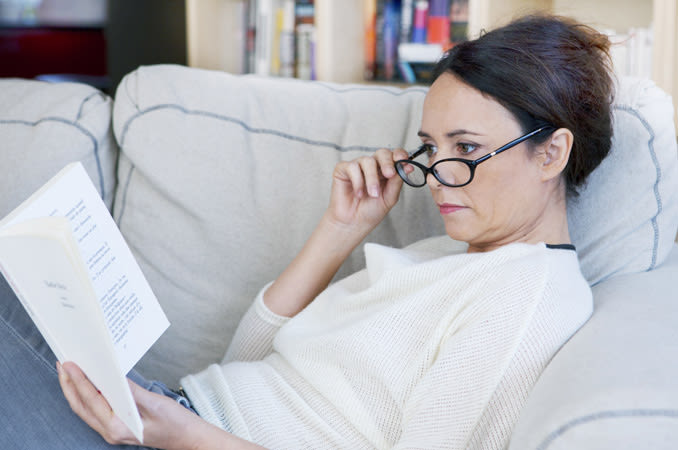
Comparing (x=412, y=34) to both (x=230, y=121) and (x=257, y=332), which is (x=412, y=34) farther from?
(x=257, y=332)

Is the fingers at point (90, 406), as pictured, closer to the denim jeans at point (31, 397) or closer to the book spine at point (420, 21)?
the denim jeans at point (31, 397)

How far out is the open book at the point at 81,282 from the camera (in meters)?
0.65

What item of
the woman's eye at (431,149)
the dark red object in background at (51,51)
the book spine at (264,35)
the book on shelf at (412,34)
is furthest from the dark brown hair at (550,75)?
the dark red object in background at (51,51)

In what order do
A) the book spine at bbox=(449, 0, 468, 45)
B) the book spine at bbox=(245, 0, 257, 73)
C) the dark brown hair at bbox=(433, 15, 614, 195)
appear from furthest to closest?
1. the book spine at bbox=(245, 0, 257, 73)
2. the book spine at bbox=(449, 0, 468, 45)
3. the dark brown hair at bbox=(433, 15, 614, 195)

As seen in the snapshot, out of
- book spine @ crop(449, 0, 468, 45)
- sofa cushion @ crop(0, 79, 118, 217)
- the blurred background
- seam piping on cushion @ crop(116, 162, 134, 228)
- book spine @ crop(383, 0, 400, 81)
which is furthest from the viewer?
the blurred background

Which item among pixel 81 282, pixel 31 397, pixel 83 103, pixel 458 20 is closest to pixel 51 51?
pixel 458 20

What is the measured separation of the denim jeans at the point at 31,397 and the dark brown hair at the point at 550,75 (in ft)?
2.09

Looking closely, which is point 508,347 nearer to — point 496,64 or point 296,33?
point 496,64

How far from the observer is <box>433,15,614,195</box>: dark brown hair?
3.30 feet

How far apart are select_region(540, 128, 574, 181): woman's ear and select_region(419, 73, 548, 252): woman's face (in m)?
0.01

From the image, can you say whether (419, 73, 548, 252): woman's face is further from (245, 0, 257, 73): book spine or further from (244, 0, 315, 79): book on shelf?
(245, 0, 257, 73): book spine

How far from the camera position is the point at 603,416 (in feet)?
2.24

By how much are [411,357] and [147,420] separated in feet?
1.17

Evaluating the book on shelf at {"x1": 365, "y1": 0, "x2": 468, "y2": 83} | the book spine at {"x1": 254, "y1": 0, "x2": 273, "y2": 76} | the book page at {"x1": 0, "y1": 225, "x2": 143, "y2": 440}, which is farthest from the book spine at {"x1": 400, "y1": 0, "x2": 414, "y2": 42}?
the book page at {"x1": 0, "y1": 225, "x2": 143, "y2": 440}
